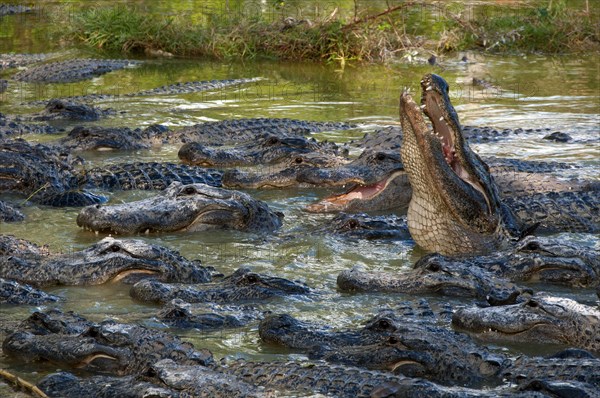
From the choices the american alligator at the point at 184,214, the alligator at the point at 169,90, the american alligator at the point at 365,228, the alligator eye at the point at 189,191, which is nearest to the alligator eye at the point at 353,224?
the american alligator at the point at 365,228

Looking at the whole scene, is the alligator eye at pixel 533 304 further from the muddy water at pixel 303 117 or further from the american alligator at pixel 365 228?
the american alligator at pixel 365 228

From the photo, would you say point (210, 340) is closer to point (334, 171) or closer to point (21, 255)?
point (21, 255)

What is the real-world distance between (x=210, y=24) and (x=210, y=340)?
45.7 feet

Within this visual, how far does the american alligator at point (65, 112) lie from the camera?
13.6 meters

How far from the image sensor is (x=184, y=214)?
8570 mm

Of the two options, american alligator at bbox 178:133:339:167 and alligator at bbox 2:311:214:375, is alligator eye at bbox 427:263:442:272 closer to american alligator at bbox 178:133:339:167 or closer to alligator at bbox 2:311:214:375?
alligator at bbox 2:311:214:375

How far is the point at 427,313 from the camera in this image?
251 inches

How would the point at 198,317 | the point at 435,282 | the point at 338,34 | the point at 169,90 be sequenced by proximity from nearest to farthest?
the point at 198,317 → the point at 435,282 → the point at 169,90 → the point at 338,34

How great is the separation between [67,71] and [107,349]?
40.7 ft

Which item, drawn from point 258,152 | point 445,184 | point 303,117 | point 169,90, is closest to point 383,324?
point 445,184

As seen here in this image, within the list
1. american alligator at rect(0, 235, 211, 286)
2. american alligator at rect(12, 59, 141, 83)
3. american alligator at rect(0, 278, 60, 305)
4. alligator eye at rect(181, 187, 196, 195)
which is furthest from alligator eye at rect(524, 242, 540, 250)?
american alligator at rect(12, 59, 141, 83)

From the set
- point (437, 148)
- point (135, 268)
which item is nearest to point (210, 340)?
point (135, 268)

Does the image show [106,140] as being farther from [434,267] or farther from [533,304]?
[533,304]

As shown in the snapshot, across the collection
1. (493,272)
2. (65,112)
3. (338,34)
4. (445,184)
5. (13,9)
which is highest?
(13,9)
